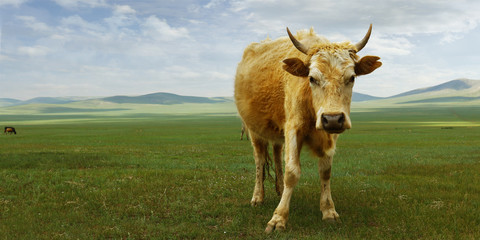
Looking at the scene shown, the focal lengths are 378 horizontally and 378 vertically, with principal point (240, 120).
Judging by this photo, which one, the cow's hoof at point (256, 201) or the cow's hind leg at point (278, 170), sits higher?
the cow's hind leg at point (278, 170)

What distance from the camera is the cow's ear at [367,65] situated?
6.58m

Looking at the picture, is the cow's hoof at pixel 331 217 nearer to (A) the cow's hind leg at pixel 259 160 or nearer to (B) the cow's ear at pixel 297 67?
(A) the cow's hind leg at pixel 259 160

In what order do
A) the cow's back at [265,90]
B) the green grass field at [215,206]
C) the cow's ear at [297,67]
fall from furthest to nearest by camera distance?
the cow's back at [265,90] < the green grass field at [215,206] < the cow's ear at [297,67]

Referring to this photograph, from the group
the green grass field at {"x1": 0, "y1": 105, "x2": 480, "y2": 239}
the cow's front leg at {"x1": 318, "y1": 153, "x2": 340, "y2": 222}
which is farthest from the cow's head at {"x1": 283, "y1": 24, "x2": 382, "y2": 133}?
the green grass field at {"x1": 0, "y1": 105, "x2": 480, "y2": 239}

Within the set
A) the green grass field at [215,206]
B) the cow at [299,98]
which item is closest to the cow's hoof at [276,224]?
the cow at [299,98]

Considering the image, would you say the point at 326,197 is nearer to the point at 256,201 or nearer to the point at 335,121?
the point at 256,201

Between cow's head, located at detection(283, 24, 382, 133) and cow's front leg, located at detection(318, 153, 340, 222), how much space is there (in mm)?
1751

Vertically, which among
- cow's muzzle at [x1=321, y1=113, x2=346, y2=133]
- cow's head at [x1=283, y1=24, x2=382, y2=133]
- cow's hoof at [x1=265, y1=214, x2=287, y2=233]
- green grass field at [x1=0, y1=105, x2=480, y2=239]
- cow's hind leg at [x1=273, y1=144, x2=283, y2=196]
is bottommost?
green grass field at [x1=0, y1=105, x2=480, y2=239]

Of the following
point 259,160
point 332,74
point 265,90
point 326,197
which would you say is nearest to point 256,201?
point 259,160

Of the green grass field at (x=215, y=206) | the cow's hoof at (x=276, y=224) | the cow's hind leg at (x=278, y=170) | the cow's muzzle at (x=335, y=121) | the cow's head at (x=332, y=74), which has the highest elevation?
the cow's head at (x=332, y=74)

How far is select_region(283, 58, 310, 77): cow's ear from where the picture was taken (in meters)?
6.57

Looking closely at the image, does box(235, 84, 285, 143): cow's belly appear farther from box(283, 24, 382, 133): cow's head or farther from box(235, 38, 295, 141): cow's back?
box(283, 24, 382, 133): cow's head

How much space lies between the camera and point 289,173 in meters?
7.09

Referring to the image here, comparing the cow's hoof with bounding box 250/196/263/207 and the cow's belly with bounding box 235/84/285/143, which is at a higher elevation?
the cow's belly with bounding box 235/84/285/143
